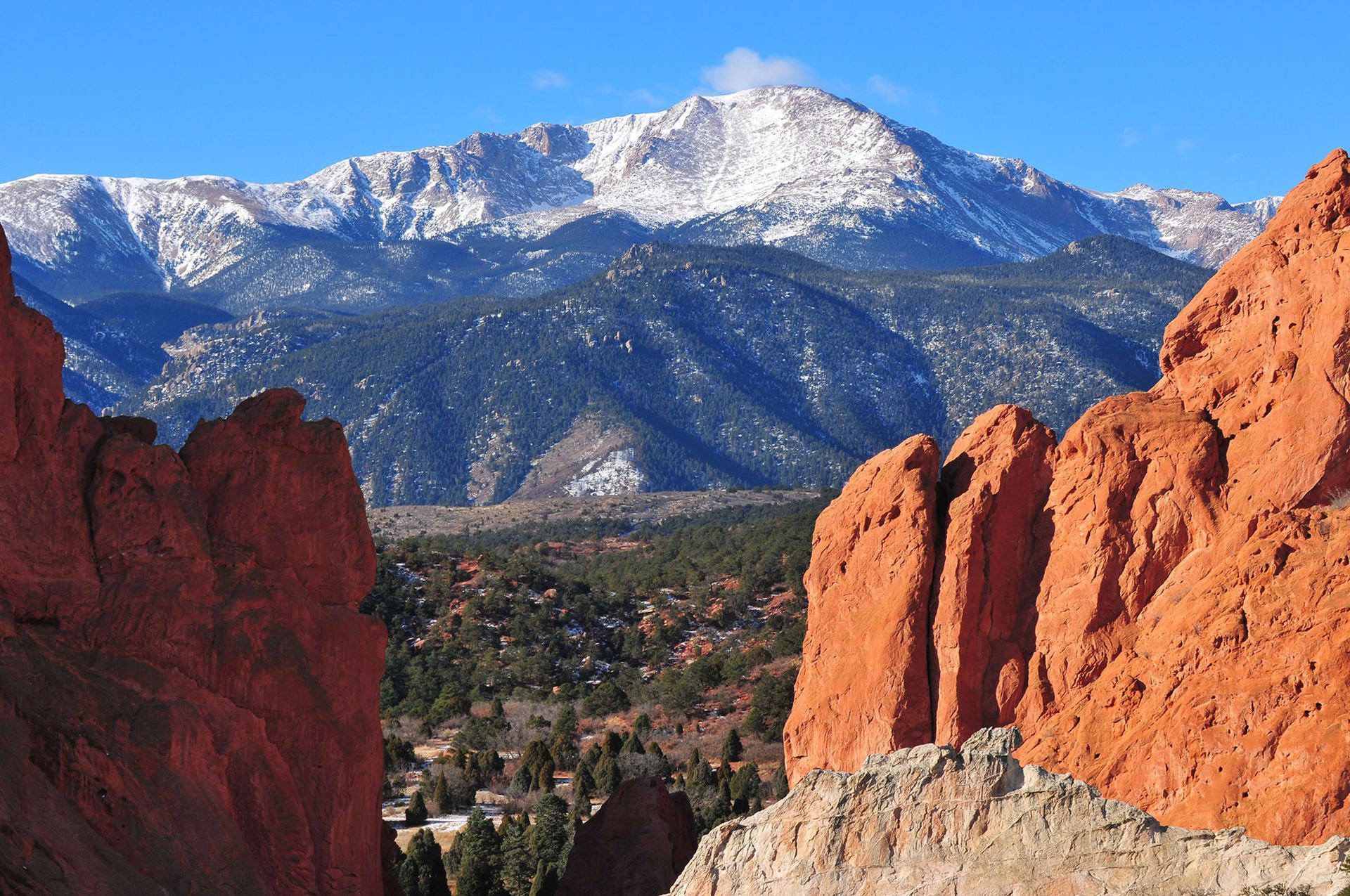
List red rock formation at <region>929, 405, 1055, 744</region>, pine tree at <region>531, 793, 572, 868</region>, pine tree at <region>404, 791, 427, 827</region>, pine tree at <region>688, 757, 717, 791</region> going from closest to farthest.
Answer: red rock formation at <region>929, 405, 1055, 744</region>
pine tree at <region>531, 793, 572, 868</region>
pine tree at <region>404, 791, 427, 827</region>
pine tree at <region>688, 757, 717, 791</region>

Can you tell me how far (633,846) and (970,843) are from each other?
14.5 m

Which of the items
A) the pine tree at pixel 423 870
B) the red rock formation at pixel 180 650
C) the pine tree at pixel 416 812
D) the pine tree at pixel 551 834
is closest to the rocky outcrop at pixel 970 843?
the red rock formation at pixel 180 650

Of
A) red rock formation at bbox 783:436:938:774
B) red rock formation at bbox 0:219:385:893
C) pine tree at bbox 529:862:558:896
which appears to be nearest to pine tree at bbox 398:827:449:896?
pine tree at bbox 529:862:558:896

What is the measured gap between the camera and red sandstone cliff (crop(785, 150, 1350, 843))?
3578cm

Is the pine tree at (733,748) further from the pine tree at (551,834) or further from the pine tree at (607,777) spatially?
the pine tree at (551,834)

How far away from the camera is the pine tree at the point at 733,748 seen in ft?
249

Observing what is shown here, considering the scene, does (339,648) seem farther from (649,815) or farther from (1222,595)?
(1222,595)

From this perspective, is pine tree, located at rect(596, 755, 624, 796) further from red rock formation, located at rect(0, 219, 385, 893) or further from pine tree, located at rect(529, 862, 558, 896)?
red rock formation, located at rect(0, 219, 385, 893)

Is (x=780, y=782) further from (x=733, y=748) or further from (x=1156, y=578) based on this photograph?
(x=1156, y=578)

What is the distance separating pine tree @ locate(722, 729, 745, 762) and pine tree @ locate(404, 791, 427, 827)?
14196mm

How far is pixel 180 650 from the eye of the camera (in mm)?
34344

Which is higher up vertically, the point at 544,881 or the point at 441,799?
the point at 441,799

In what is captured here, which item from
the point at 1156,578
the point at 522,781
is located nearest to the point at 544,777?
the point at 522,781

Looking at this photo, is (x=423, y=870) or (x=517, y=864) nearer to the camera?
(x=423, y=870)
